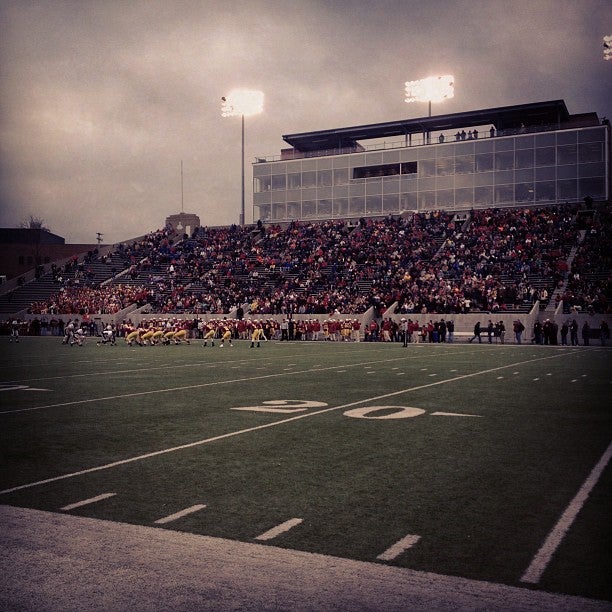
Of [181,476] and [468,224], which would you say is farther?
[468,224]

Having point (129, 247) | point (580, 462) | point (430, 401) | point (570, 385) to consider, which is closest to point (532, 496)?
point (580, 462)

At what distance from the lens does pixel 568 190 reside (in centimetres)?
4612

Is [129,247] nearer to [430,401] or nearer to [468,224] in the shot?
[468,224]

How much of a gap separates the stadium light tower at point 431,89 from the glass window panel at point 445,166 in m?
8.00

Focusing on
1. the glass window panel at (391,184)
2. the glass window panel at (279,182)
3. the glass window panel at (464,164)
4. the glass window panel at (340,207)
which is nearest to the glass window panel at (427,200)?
the glass window panel at (391,184)

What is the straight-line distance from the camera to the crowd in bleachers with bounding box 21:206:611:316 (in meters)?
36.4

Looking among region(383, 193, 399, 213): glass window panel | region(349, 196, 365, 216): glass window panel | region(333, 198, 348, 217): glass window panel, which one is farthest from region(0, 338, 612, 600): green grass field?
region(333, 198, 348, 217): glass window panel

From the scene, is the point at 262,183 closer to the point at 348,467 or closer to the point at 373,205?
the point at 373,205

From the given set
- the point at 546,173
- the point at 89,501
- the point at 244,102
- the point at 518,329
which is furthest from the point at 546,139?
the point at 89,501

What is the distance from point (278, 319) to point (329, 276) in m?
5.33

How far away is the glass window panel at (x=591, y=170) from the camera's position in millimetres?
45181

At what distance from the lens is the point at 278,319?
39.5 metres

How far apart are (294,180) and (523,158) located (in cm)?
1893

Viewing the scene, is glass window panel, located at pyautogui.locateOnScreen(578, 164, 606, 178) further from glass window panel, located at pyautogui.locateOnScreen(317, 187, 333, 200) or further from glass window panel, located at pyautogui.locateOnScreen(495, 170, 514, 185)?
glass window panel, located at pyautogui.locateOnScreen(317, 187, 333, 200)
